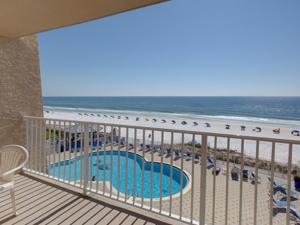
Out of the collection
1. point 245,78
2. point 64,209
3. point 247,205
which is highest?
point 245,78

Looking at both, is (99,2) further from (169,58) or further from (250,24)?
(169,58)

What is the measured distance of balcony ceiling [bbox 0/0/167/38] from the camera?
2057mm

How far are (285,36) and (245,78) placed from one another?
42.2 feet

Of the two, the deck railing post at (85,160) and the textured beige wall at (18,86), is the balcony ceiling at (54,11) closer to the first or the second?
the textured beige wall at (18,86)

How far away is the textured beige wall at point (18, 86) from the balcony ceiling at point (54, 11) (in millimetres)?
633

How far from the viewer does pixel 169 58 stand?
1393 inches

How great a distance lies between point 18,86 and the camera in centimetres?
344

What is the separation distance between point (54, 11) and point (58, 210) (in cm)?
225

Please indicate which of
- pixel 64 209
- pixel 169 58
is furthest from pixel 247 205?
pixel 169 58

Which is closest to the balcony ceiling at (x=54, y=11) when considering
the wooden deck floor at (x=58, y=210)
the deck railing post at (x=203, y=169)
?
the deck railing post at (x=203, y=169)

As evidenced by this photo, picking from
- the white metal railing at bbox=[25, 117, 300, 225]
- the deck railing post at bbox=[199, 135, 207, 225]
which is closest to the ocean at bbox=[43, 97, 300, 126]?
the white metal railing at bbox=[25, 117, 300, 225]

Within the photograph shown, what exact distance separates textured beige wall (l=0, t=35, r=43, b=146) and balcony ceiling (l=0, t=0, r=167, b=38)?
24.9 inches

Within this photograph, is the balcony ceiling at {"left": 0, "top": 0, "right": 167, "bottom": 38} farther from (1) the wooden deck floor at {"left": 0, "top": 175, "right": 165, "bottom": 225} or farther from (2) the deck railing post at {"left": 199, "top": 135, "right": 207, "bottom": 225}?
(1) the wooden deck floor at {"left": 0, "top": 175, "right": 165, "bottom": 225}

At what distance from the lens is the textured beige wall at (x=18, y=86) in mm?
3230
